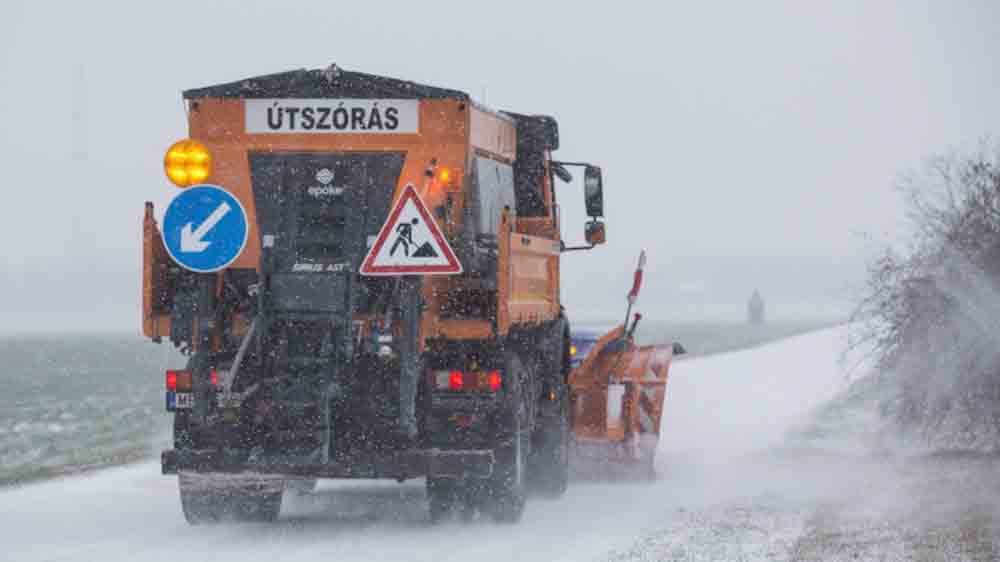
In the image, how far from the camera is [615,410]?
1538 centimetres

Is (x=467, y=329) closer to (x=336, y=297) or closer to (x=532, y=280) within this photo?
(x=336, y=297)

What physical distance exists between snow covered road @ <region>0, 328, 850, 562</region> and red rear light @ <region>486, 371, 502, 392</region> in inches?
39.3

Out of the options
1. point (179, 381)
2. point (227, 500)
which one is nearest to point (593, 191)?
point (227, 500)

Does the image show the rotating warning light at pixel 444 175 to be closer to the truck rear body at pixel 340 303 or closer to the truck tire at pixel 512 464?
the truck rear body at pixel 340 303

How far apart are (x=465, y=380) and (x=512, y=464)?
0.78m

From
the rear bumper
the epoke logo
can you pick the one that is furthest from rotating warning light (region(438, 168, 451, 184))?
the rear bumper

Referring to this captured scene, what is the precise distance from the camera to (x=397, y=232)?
10.6 m

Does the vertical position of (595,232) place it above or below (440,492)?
above

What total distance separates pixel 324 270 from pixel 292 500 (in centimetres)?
333

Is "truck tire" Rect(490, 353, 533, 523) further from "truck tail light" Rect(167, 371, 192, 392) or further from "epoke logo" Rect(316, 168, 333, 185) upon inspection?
"truck tail light" Rect(167, 371, 192, 392)

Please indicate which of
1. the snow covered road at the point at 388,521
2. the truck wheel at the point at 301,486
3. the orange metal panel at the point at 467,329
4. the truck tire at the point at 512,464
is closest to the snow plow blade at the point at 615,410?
the snow covered road at the point at 388,521

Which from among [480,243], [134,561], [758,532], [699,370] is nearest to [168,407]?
[134,561]

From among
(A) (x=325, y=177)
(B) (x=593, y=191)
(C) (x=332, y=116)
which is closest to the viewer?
(A) (x=325, y=177)

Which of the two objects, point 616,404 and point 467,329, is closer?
point 467,329
